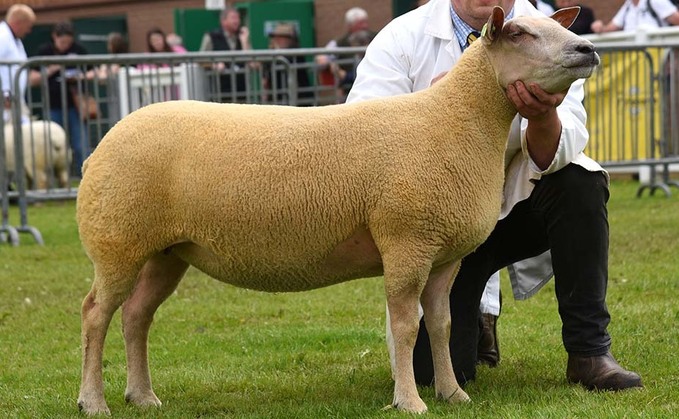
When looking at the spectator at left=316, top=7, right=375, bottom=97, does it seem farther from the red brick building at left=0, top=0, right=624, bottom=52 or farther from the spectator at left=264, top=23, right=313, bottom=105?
the red brick building at left=0, top=0, right=624, bottom=52

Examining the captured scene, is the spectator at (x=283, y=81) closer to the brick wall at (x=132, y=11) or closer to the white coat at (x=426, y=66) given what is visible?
the white coat at (x=426, y=66)

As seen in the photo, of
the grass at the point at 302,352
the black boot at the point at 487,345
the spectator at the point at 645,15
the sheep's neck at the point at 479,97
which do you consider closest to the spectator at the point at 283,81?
the grass at the point at 302,352

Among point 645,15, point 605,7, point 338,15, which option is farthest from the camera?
point 338,15

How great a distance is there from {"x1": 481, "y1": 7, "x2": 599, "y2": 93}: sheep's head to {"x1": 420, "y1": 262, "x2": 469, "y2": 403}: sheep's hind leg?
0.73m

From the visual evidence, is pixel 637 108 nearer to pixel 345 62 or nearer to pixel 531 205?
pixel 345 62

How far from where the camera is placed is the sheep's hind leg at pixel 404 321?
3902 millimetres

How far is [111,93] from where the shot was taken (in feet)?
35.2

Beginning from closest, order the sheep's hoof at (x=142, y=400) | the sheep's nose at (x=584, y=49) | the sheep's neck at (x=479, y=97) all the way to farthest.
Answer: the sheep's nose at (x=584, y=49) → the sheep's neck at (x=479, y=97) → the sheep's hoof at (x=142, y=400)

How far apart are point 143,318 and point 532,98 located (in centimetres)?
160

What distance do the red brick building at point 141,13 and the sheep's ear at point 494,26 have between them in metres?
15.8

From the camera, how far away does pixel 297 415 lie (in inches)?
162

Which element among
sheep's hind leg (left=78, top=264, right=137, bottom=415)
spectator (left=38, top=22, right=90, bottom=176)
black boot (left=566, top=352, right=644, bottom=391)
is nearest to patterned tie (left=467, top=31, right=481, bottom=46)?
black boot (left=566, top=352, right=644, bottom=391)

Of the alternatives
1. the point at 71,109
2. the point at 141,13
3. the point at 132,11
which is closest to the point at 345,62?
the point at 71,109

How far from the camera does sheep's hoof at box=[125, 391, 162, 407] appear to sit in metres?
4.35
